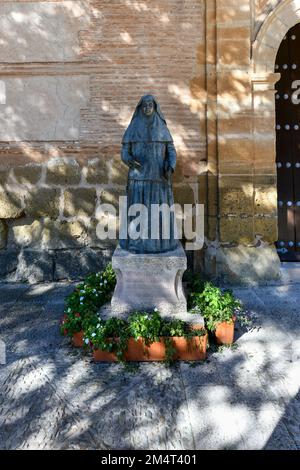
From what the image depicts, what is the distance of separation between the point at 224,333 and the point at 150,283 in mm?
774

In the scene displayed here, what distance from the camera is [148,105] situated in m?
3.25

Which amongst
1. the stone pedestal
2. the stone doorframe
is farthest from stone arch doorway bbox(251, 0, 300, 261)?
the stone pedestal

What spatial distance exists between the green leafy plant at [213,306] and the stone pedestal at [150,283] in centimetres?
20

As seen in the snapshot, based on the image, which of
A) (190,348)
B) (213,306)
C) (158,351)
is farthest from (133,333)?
(213,306)

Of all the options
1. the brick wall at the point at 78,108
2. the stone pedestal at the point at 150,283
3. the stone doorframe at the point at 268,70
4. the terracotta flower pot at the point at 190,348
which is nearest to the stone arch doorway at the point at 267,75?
the stone doorframe at the point at 268,70

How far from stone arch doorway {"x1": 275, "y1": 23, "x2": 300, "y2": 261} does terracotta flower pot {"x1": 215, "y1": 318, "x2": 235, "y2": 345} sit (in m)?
2.75

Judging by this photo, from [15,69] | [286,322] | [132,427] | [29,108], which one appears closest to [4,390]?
[132,427]

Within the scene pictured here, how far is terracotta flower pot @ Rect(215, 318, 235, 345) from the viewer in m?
3.21

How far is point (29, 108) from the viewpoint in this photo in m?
5.01

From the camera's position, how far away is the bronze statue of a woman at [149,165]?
10.9 feet

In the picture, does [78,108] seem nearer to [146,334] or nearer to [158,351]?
[146,334]

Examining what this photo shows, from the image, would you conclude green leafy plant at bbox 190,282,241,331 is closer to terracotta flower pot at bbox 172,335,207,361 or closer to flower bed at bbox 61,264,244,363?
flower bed at bbox 61,264,244,363

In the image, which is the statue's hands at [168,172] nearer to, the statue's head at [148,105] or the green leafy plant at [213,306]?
the statue's head at [148,105]

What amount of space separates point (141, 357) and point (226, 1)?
15.1 feet
